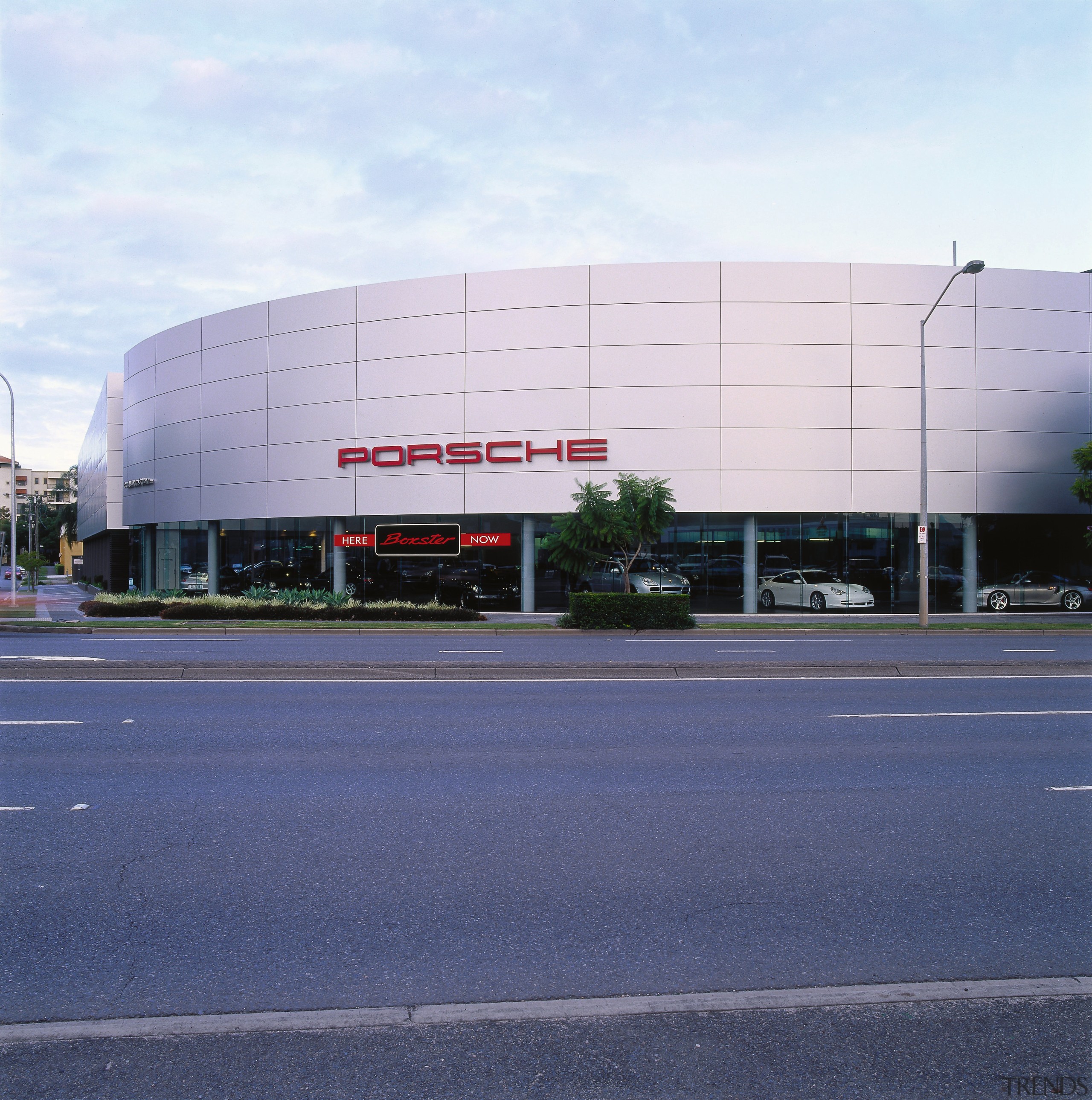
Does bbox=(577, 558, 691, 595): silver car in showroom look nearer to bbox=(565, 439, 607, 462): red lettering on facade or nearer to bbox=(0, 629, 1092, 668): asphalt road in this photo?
bbox=(565, 439, 607, 462): red lettering on facade

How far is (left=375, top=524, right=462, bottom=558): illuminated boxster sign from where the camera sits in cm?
3184

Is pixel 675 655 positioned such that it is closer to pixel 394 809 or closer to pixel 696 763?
pixel 696 763

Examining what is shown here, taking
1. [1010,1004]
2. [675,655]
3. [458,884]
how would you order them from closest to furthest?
[1010,1004], [458,884], [675,655]

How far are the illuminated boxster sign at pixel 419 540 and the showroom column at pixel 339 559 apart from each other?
1.88m

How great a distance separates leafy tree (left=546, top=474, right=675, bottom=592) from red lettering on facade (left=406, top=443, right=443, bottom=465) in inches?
281

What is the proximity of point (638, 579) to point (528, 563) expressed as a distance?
4.34 meters

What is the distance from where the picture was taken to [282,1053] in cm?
317

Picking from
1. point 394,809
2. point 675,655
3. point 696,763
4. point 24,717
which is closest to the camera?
point 394,809

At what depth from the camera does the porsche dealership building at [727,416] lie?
1137 inches

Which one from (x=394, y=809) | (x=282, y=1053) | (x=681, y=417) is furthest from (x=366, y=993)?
(x=681, y=417)

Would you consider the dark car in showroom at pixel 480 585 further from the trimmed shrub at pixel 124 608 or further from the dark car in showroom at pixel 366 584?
the trimmed shrub at pixel 124 608

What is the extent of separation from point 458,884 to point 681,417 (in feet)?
83.9

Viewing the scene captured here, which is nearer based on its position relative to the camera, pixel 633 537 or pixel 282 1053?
pixel 282 1053

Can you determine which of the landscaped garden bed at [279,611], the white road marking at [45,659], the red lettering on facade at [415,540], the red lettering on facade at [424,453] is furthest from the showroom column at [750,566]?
the white road marking at [45,659]
